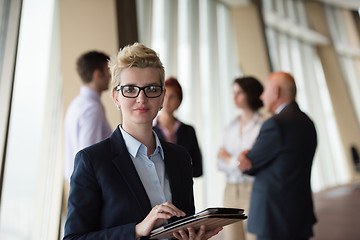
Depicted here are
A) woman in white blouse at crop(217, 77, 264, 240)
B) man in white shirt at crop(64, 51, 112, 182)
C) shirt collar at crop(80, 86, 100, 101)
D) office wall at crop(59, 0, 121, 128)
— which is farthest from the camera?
woman in white blouse at crop(217, 77, 264, 240)

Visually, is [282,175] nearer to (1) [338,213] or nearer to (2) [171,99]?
(2) [171,99]

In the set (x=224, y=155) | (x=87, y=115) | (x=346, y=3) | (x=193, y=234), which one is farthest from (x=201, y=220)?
(x=346, y=3)

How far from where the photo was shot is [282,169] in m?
2.47

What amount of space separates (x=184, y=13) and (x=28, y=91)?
317 centimetres

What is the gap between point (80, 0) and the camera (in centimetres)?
242

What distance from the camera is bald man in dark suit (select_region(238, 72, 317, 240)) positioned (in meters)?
2.44

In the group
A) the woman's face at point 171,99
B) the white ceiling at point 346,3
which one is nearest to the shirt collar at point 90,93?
the woman's face at point 171,99

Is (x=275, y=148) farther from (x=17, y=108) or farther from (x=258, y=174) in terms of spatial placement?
(x=17, y=108)

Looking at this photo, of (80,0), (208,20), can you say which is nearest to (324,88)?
(208,20)

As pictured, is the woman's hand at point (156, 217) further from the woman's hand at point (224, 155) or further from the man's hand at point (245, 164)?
the woman's hand at point (224, 155)

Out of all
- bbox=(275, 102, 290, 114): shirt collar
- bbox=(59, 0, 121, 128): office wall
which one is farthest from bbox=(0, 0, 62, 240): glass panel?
bbox=(275, 102, 290, 114): shirt collar

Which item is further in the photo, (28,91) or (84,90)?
(28,91)

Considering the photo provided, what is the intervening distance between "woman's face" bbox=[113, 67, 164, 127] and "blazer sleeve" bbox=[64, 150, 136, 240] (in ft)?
0.65

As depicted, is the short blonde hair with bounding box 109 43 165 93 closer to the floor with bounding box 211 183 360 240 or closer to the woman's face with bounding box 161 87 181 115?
the woman's face with bounding box 161 87 181 115
